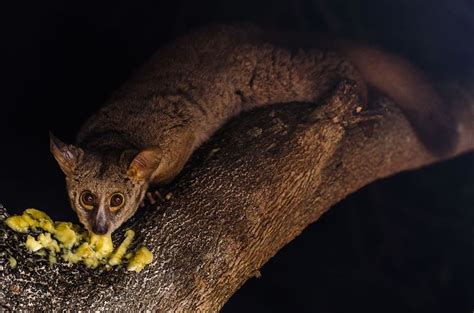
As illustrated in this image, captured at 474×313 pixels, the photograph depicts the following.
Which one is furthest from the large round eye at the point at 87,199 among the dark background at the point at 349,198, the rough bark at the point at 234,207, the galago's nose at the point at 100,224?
the dark background at the point at 349,198

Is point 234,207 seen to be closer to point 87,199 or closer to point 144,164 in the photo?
point 144,164

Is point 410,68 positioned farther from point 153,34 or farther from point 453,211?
point 153,34

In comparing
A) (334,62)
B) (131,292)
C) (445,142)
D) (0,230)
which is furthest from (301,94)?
(0,230)

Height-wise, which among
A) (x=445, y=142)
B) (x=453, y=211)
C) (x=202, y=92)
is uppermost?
(x=202, y=92)

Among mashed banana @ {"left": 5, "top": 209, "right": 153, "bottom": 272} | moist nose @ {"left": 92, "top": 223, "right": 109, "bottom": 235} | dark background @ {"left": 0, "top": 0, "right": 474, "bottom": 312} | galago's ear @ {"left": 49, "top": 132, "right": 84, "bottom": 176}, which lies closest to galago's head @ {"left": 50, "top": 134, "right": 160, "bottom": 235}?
galago's ear @ {"left": 49, "top": 132, "right": 84, "bottom": 176}

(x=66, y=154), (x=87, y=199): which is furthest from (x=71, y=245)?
(x=66, y=154)

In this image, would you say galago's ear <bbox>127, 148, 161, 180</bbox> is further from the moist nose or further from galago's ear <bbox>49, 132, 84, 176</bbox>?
the moist nose

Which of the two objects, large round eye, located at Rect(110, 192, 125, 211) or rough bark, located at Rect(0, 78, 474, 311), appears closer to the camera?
rough bark, located at Rect(0, 78, 474, 311)
